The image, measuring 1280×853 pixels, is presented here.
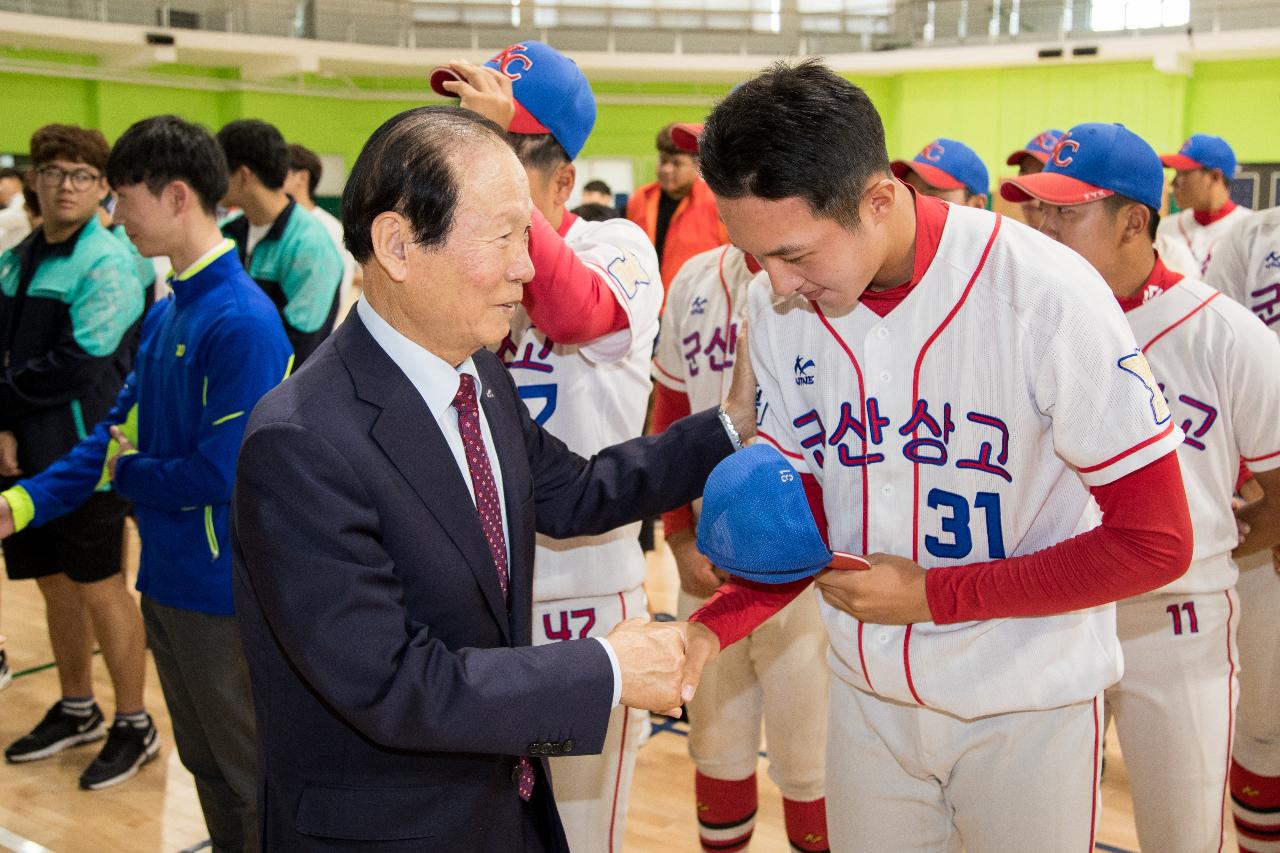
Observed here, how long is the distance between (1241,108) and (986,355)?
17486 mm

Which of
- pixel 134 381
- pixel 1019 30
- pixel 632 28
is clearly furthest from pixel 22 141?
pixel 134 381

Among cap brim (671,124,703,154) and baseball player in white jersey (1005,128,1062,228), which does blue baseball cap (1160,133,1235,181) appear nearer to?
baseball player in white jersey (1005,128,1062,228)

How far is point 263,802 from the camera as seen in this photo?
1.70 meters

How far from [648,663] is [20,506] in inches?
76.8

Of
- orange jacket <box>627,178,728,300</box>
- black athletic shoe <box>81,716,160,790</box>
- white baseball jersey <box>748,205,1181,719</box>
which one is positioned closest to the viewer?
white baseball jersey <box>748,205,1181,719</box>

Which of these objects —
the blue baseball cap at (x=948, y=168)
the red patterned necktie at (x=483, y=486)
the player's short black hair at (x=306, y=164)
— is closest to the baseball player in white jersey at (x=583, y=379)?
the red patterned necktie at (x=483, y=486)

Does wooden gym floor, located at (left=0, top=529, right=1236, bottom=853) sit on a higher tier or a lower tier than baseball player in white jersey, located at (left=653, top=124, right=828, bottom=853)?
lower

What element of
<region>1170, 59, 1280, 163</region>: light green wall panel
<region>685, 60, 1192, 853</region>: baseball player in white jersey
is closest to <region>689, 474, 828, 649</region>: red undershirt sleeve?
<region>685, 60, 1192, 853</region>: baseball player in white jersey

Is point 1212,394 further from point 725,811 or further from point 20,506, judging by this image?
point 20,506

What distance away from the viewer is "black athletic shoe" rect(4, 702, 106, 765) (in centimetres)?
→ 437

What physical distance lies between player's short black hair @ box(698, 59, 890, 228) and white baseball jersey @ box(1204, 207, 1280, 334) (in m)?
2.37

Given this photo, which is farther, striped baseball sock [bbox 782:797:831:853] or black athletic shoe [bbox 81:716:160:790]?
black athletic shoe [bbox 81:716:160:790]

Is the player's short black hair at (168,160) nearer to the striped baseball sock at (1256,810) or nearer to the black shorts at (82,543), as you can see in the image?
the black shorts at (82,543)

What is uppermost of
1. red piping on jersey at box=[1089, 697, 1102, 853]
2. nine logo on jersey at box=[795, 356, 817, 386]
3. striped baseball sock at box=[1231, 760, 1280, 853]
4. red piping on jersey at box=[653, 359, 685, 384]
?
nine logo on jersey at box=[795, 356, 817, 386]
